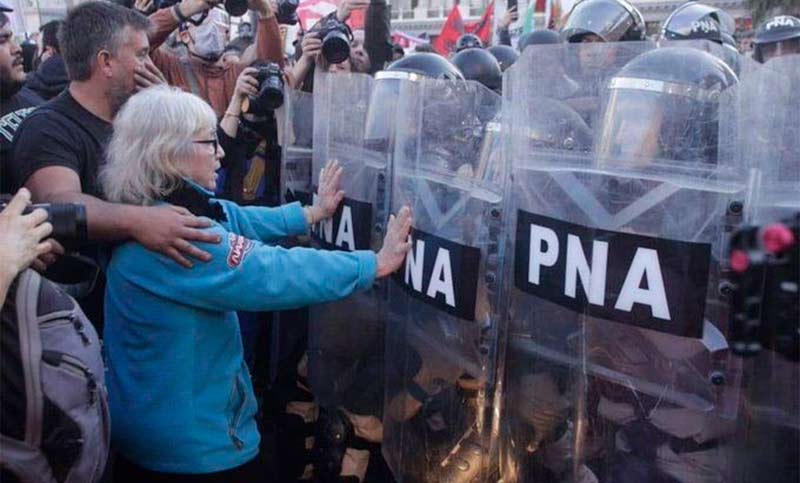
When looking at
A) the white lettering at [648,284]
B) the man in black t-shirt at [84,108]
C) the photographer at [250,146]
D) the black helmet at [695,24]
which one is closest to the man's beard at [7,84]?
the man in black t-shirt at [84,108]

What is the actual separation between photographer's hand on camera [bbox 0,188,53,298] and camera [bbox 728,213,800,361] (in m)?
1.41

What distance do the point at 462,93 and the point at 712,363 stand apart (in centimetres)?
97

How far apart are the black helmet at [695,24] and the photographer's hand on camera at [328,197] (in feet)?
9.40

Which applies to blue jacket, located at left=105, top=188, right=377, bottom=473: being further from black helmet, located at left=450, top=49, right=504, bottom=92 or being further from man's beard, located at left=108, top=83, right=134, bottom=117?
black helmet, located at left=450, top=49, right=504, bottom=92

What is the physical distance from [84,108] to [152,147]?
29.9 inches

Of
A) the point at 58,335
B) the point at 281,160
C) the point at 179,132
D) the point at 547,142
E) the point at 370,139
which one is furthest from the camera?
the point at 281,160

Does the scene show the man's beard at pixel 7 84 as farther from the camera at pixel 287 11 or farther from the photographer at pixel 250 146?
the camera at pixel 287 11

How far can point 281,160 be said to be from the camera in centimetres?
345

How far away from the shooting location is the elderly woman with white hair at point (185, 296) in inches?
80.4

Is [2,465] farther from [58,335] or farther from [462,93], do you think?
[462,93]

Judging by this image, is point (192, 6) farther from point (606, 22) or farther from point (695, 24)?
point (695, 24)

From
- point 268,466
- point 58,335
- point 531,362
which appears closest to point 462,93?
point 531,362

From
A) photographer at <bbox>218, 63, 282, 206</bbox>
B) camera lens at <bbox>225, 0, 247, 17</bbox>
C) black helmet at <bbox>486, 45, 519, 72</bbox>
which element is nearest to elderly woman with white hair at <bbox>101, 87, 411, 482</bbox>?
photographer at <bbox>218, 63, 282, 206</bbox>

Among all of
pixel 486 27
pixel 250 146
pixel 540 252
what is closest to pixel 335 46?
pixel 250 146
